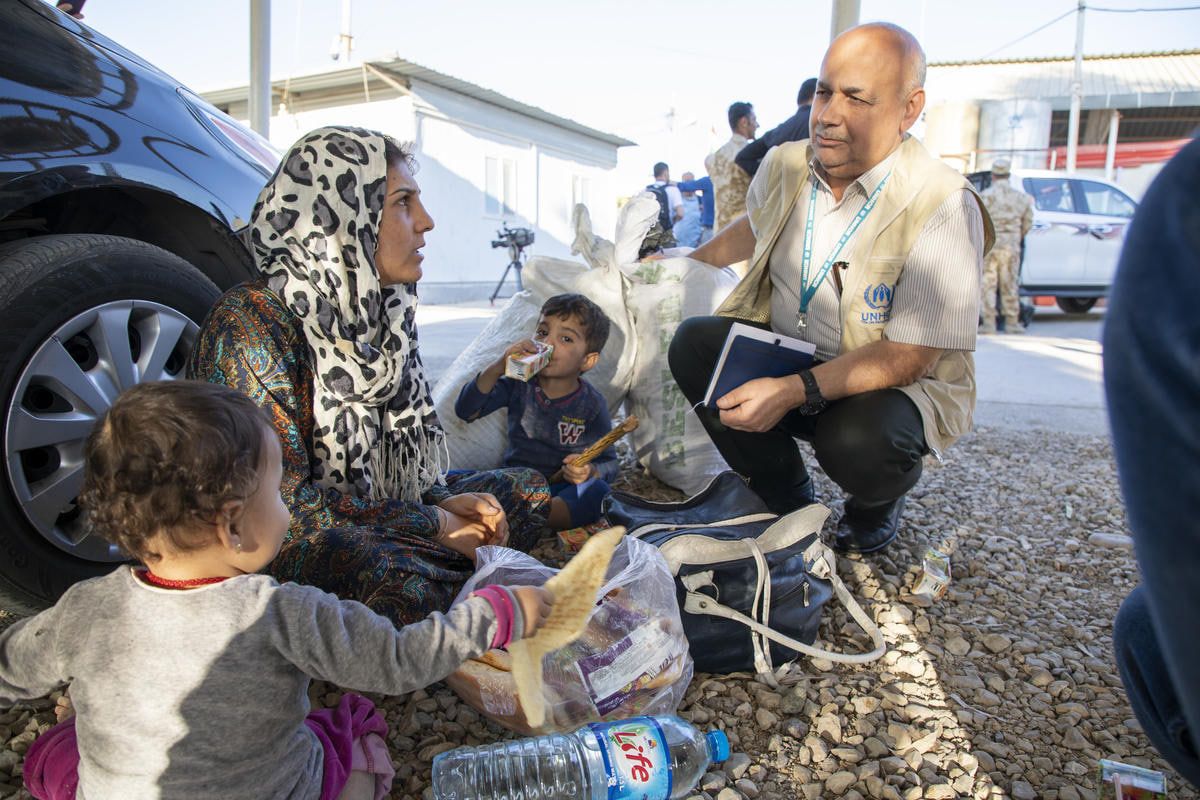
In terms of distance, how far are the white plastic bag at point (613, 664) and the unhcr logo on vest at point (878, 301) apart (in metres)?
1.08

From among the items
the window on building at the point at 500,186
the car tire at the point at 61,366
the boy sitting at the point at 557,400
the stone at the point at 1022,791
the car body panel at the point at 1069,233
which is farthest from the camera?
the window on building at the point at 500,186

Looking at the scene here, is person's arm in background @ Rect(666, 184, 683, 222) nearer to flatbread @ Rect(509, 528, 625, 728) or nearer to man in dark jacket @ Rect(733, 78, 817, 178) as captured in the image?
man in dark jacket @ Rect(733, 78, 817, 178)

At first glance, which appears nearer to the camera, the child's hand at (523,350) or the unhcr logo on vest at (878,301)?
the unhcr logo on vest at (878,301)

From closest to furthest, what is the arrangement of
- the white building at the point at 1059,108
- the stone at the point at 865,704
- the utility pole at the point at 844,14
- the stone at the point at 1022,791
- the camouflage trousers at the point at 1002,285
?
the stone at the point at 1022,791, the stone at the point at 865,704, the utility pole at the point at 844,14, the camouflage trousers at the point at 1002,285, the white building at the point at 1059,108

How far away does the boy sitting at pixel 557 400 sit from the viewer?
283cm

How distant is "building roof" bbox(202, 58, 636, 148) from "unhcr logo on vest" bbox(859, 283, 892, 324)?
1194 cm

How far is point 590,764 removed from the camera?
4.50 ft

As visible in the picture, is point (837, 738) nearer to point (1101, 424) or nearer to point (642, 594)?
point (642, 594)

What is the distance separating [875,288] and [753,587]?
1.02 metres

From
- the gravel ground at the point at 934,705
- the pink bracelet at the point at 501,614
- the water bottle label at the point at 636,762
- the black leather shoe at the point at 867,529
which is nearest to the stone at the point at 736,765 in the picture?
the gravel ground at the point at 934,705

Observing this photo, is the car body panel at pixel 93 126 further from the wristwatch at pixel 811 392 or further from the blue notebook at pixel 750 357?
the wristwatch at pixel 811 392

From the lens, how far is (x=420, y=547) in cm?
188

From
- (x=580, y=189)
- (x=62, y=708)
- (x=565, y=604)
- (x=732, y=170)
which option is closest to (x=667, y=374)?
(x=565, y=604)

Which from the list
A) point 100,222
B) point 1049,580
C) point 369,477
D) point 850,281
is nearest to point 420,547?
point 369,477
